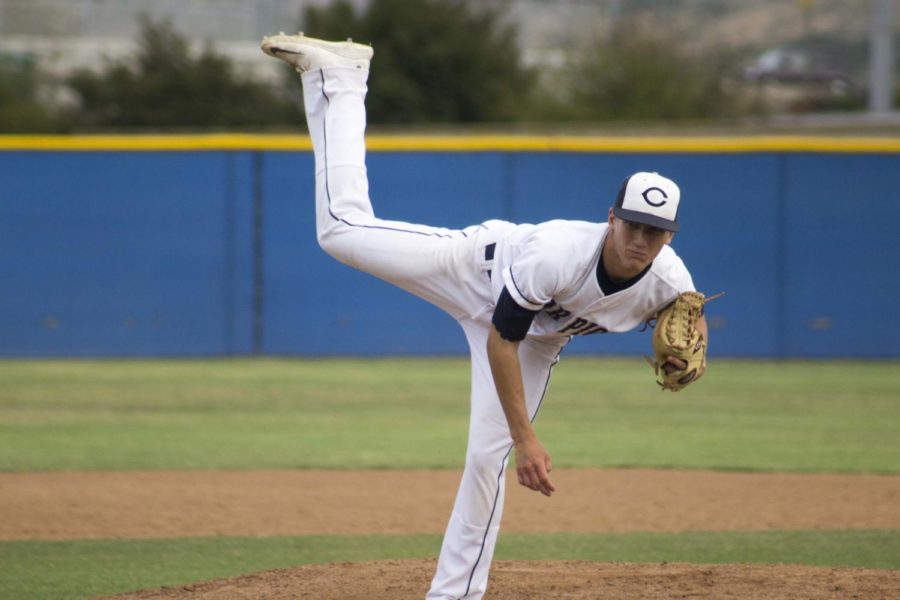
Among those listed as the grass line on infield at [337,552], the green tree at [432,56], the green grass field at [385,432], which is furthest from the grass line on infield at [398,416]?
the green tree at [432,56]

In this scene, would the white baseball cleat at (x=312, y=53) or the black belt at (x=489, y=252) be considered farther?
the white baseball cleat at (x=312, y=53)

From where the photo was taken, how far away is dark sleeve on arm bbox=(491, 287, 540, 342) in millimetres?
4082

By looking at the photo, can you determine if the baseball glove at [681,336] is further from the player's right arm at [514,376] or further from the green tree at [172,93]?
the green tree at [172,93]

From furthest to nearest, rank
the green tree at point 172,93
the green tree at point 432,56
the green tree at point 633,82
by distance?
1. the green tree at point 432,56
2. the green tree at point 172,93
3. the green tree at point 633,82

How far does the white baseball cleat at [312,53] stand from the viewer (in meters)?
5.02

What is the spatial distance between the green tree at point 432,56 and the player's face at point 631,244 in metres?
25.5

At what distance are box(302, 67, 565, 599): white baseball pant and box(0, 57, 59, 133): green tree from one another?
23029 mm

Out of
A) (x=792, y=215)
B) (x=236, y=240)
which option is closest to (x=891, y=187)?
(x=792, y=215)

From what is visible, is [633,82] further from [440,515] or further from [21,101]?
[440,515]

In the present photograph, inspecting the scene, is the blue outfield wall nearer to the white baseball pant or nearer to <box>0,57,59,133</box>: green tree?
the white baseball pant

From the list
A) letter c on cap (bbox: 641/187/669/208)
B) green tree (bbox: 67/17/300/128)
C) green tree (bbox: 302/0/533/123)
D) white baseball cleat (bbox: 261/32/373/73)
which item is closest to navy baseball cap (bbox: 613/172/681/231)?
letter c on cap (bbox: 641/187/669/208)

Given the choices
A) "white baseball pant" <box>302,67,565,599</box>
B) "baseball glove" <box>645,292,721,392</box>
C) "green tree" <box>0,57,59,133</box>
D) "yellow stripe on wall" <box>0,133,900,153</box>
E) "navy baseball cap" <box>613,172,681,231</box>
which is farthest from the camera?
"green tree" <box>0,57,59,133</box>

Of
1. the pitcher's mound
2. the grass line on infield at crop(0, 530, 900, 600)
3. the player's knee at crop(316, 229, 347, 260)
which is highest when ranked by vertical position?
the player's knee at crop(316, 229, 347, 260)

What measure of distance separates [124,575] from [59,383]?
6.58m
